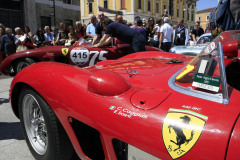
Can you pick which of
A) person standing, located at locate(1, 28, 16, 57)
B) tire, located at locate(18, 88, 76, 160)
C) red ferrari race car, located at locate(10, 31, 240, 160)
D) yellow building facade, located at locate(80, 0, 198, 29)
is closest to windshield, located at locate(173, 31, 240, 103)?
red ferrari race car, located at locate(10, 31, 240, 160)

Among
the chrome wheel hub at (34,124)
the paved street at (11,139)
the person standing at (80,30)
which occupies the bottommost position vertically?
the paved street at (11,139)

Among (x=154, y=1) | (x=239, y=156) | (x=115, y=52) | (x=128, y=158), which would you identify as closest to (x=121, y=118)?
(x=128, y=158)

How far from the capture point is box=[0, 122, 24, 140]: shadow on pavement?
2.53 metres

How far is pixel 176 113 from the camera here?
3.60ft

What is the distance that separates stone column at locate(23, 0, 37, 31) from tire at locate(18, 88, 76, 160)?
1805 centimetres

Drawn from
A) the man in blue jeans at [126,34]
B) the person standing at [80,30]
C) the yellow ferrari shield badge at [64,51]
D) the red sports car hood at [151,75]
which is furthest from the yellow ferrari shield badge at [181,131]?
the person standing at [80,30]

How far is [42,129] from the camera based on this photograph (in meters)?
1.99

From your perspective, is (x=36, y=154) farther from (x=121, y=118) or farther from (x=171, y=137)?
(x=171, y=137)

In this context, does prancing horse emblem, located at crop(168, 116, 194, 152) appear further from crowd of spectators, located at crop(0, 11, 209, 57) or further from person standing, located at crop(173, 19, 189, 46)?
person standing, located at crop(173, 19, 189, 46)

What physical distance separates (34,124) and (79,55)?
2.99 metres

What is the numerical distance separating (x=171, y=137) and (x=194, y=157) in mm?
137

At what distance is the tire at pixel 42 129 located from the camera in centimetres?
164

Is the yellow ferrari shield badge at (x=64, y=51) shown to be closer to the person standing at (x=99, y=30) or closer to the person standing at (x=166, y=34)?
the person standing at (x=99, y=30)

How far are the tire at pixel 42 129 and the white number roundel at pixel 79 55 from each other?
2.83 metres
